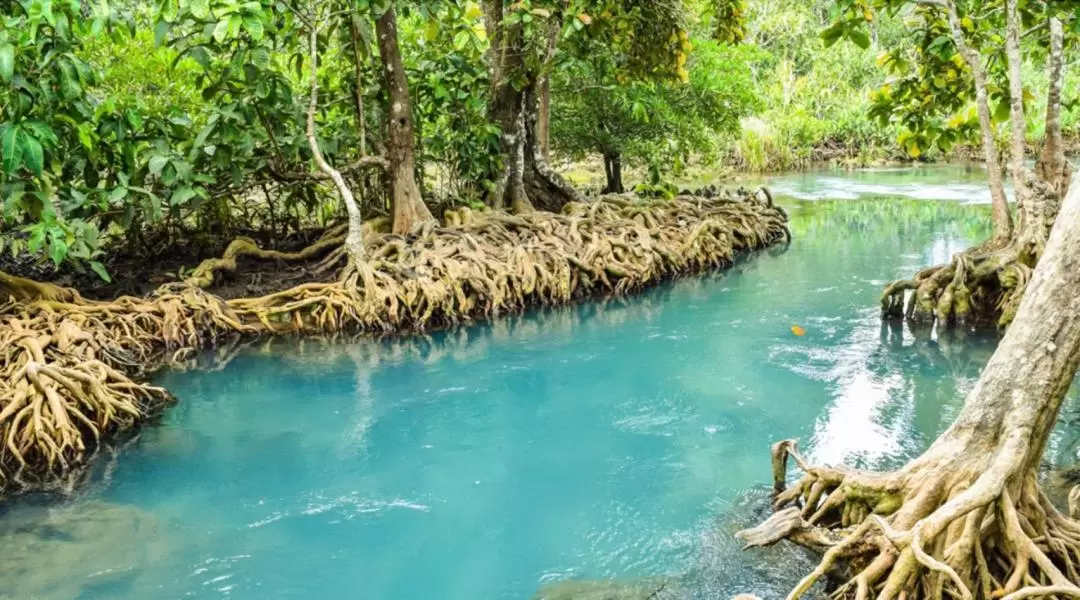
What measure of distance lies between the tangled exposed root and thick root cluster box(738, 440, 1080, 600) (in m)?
4.40

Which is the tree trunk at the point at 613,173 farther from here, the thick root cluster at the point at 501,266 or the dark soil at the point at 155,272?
the dark soil at the point at 155,272

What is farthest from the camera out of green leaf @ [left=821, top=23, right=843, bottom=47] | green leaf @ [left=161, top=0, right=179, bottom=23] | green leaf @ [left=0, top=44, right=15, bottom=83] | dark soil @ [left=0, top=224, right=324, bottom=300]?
dark soil @ [left=0, top=224, right=324, bottom=300]

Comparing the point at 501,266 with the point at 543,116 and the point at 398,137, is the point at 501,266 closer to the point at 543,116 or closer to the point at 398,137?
the point at 398,137

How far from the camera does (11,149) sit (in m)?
5.64

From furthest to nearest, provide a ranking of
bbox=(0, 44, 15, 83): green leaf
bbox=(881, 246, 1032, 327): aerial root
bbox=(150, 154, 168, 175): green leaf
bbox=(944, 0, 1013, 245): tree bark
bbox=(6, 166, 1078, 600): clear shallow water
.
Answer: bbox=(150, 154, 168, 175): green leaf, bbox=(881, 246, 1032, 327): aerial root, bbox=(944, 0, 1013, 245): tree bark, bbox=(0, 44, 15, 83): green leaf, bbox=(6, 166, 1078, 600): clear shallow water

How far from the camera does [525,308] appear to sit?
357 inches

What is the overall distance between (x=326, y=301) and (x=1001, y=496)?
6.20m

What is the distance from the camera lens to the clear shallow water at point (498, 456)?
4.12 metres

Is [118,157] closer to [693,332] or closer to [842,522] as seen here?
[693,332]

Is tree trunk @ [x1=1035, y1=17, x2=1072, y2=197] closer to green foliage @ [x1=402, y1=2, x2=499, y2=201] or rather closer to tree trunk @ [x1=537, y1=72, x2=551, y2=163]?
green foliage @ [x1=402, y1=2, x2=499, y2=201]

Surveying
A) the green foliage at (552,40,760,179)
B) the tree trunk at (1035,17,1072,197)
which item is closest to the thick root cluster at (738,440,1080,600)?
the tree trunk at (1035,17,1072,197)

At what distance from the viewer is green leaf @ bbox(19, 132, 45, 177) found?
5.73m

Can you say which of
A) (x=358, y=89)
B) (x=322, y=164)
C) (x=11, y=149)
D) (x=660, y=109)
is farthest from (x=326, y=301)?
(x=660, y=109)

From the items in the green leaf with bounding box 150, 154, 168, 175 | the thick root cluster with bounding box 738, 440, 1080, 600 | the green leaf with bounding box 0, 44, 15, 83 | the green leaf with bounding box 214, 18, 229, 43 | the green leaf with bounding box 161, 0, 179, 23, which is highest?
the green leaf with bounding box 161, 0, 179, 23
